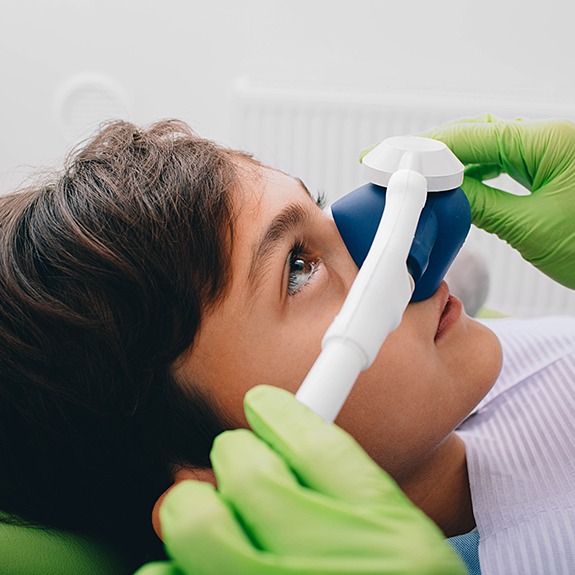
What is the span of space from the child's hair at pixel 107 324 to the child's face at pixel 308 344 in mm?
23

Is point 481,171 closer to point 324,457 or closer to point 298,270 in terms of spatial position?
point 298,270

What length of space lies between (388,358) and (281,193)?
0.66 ft

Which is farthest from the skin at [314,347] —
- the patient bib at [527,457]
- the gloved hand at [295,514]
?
the gloved hand at [295,514]

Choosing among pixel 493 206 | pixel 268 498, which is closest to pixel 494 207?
pixel 493 206

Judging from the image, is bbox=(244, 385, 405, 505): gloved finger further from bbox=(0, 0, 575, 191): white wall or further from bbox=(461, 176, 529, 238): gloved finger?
bbox=(0, 0, 575, 191): white wall

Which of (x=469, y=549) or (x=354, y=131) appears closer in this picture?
(x=469, y=549)

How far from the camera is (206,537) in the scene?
0.48 m

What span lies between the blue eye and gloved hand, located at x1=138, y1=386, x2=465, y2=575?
28 cm

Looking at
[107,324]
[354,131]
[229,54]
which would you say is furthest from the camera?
[229,54]

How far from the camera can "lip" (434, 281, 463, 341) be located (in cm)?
85

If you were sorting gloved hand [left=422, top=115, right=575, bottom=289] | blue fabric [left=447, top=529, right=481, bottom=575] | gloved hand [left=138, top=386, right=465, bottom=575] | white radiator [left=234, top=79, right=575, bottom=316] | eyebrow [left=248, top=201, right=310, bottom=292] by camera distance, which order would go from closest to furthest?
1. gloved hand [left=138, top=386, right=465, bottom=575]
2. eyebrow [left=248, top=201, right=310, bottom=292]
3. blue fabric [left=447, top=529, right=481, bottom=575]
4. gloved hand [left=422, top=115, right=575, bottom=289]
5. white radiator [left=234, top=79, right=575, bottom=316]

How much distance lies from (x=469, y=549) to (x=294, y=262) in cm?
41

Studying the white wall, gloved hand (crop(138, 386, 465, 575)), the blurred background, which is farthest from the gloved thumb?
the white wall

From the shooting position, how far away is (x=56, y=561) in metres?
0.82
